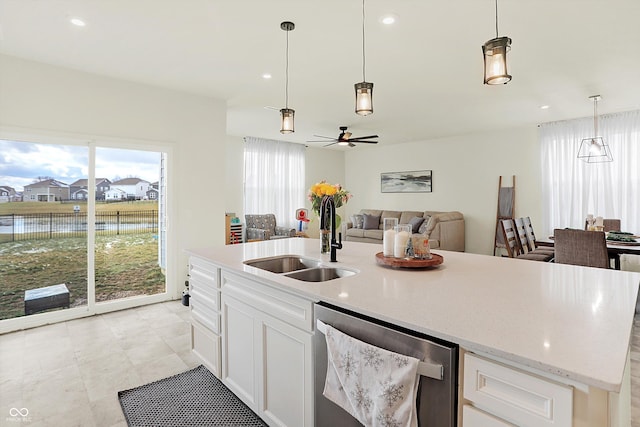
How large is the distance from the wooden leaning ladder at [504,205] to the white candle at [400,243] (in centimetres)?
543

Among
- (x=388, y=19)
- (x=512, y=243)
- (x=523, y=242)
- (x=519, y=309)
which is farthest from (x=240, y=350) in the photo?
(x=523, y=242)

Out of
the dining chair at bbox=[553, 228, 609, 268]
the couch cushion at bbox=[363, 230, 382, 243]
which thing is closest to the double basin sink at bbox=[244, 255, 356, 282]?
the dining chair at bbox=[553, 228, 609, 268]

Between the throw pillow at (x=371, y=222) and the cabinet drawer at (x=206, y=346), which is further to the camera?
the throw pillow at (x=371, y=222)

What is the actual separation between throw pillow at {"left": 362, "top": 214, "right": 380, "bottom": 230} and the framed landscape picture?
103 cm

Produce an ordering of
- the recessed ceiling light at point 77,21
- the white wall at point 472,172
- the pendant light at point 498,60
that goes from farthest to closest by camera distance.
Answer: the white wall at point 472,172 < the recessed ceiling light at point 77,21 < the pendant light at point 498,60

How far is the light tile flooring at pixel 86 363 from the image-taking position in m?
2.05

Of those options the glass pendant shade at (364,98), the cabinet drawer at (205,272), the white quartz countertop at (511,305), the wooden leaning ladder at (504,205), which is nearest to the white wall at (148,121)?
the cabinet drawer at (205,272)

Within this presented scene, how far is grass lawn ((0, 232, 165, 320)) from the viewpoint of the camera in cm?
336

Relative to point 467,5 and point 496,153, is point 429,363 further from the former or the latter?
point 496,153

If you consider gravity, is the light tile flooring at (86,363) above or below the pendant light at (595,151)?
below

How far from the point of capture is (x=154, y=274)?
13.9ft

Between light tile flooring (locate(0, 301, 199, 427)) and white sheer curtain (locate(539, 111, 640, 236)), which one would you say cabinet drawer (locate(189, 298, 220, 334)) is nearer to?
light tile flooring (locate(0, 301, 199, 427))
